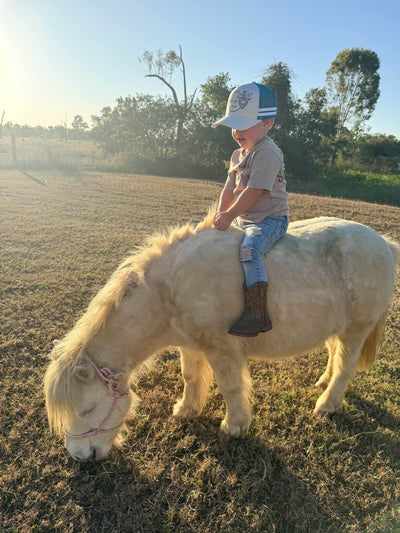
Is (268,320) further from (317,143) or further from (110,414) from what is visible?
(317,143)

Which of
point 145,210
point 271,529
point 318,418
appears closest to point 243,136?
point 318,418

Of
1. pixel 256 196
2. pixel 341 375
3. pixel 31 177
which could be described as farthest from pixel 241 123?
pixel 31 177

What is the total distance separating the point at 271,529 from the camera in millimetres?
2027

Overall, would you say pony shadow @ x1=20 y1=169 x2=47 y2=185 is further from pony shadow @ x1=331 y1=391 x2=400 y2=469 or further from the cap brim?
pony shadow @ x1=331 y1=391 x2=400 y2=469

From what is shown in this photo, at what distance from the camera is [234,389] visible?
8.30ft

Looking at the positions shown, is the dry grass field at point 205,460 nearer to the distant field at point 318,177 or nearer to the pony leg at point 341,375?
the pony leg at point 341,375

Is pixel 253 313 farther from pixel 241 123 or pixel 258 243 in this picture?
pixel 241 123

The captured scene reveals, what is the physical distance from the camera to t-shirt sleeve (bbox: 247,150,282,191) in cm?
241

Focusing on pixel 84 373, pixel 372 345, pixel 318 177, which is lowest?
pixel 372 345

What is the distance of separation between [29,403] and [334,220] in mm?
3267

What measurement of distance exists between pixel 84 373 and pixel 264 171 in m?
1.92

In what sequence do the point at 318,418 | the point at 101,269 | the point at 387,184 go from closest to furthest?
the point at 318,418 → the point at 101,269 → the point at 387,184

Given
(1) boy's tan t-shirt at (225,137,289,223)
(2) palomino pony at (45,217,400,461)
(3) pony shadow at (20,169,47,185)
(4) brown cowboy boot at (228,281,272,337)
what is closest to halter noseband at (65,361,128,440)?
(2) palomino pony at (45,217,400,461)

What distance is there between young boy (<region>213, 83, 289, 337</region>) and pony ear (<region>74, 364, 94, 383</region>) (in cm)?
100
